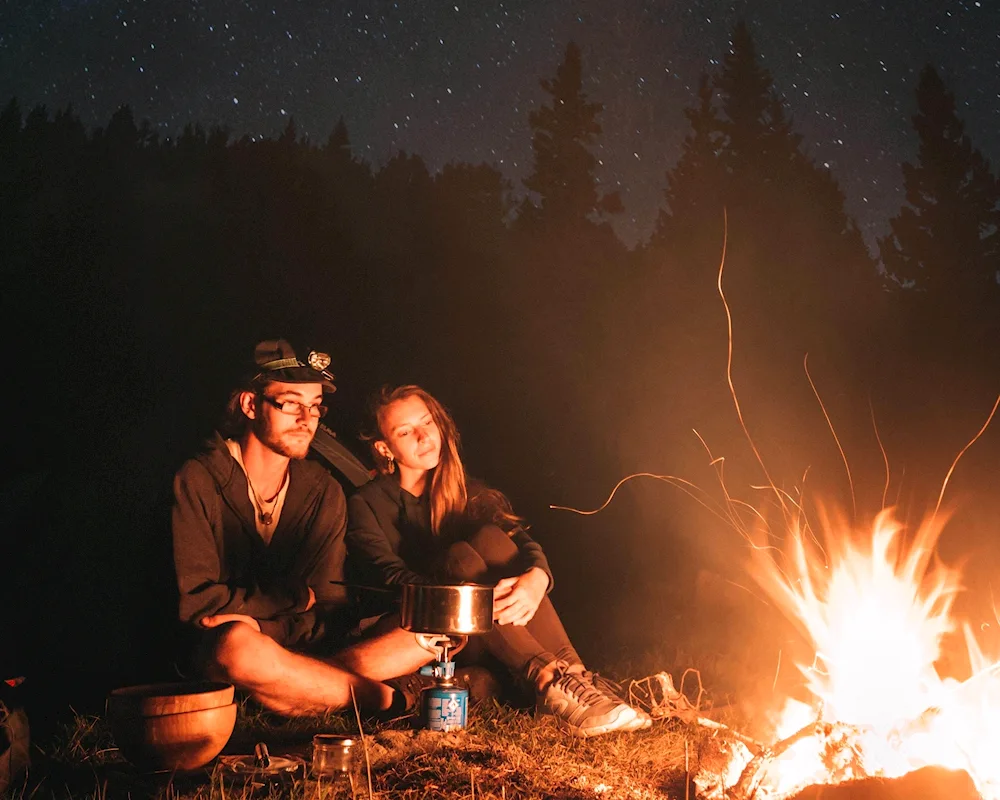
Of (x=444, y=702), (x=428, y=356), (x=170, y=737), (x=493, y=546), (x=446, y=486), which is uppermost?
(x=428, y=356)

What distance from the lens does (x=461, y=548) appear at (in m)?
3.67

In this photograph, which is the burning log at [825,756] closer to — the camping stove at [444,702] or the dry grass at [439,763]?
the dry grass at [439,763]

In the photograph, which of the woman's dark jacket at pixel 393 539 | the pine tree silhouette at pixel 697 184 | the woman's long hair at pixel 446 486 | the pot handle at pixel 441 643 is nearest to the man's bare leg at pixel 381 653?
the pot handle at pixel 441 643

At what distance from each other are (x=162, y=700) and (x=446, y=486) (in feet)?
6.98

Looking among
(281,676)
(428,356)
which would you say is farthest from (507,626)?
(428,356)

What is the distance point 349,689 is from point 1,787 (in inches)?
52.6

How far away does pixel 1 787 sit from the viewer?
2342 mm

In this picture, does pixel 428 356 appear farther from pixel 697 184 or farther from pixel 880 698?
pixel 697 184

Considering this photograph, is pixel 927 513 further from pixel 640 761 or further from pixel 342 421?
pixel 640 761

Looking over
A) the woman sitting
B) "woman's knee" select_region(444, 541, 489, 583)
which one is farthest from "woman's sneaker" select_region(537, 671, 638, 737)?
"woman's knee" select_region(444, 541, 489, 583)

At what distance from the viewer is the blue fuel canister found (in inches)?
120

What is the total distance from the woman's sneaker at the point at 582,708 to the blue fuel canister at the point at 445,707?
1.52 feet

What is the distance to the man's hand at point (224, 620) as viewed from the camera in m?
3.12

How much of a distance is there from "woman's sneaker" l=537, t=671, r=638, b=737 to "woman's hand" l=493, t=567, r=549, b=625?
0.30 metres
